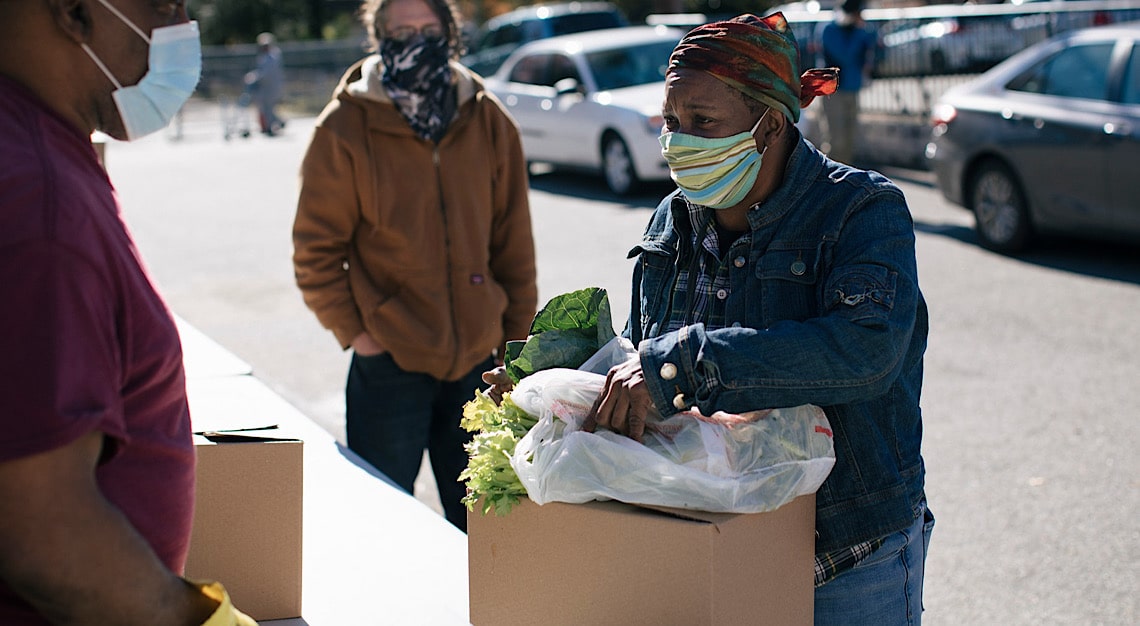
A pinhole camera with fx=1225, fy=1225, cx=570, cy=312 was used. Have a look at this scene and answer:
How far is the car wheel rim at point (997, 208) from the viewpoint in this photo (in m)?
9.54

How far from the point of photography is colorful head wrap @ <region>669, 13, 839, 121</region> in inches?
86.4

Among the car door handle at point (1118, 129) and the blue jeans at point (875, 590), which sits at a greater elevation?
the blue jeans at point (875, 590)

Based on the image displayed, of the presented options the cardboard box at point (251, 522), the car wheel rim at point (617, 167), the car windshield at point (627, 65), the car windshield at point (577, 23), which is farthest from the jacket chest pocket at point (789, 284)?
the car windshield at point (577, 23)

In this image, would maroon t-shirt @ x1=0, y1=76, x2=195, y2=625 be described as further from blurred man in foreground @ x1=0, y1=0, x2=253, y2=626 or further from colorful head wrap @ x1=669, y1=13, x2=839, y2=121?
colorful head wrap @ x1=669, y1=13, x2=839, y2=121

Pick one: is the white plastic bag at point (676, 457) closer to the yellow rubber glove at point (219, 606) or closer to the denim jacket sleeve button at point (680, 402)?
the denim jacket sleeve button at point (680, 402)

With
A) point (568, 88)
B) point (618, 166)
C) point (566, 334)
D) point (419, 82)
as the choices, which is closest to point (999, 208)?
point (618, 166)

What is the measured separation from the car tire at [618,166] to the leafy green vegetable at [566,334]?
1058cm

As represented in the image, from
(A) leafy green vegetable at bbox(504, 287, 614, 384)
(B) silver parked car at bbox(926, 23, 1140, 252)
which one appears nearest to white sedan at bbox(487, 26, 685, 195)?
(B) silver parked car at bbox(926, 23, 1140, 252)

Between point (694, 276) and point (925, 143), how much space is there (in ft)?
38.6

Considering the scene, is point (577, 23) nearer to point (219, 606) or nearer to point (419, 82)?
point (419, 82)

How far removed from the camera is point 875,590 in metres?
2.26

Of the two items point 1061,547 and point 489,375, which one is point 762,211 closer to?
point 489,375

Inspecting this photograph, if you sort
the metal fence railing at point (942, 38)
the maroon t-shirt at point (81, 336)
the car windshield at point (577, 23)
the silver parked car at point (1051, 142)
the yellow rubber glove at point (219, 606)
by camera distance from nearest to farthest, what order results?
the maroon t-shirt at point (81, 336), the yellow rubber glove at point (219, 606), the silver parked car at point (1051, 142), the metal fence railing at point (942, 38), the car windshield at point (577, 23)

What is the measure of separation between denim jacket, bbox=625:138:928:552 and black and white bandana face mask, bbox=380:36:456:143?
1.54 meters
